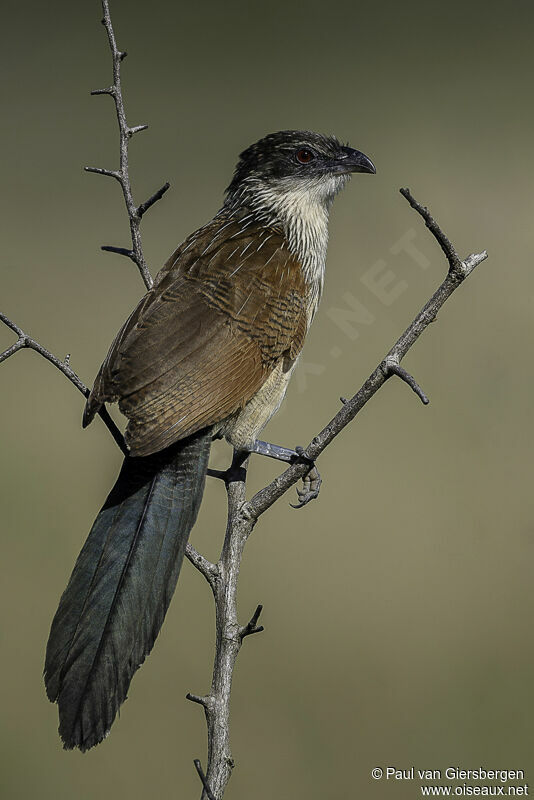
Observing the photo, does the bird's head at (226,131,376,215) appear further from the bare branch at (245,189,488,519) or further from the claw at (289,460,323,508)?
the bare branch at (245,189,488,519)

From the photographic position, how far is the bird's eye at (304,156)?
2.03 m

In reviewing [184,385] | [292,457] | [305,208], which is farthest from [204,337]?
[305,208]

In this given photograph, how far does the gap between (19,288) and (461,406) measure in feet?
7.43

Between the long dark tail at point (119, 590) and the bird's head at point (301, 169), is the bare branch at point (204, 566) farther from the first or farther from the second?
the bird's head at point (301, 169)

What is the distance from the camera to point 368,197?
439 cm

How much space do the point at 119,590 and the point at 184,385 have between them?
0.39 m

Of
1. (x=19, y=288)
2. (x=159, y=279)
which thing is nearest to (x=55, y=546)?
(x=19, y=288)

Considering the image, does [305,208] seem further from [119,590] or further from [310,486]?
[119,590]

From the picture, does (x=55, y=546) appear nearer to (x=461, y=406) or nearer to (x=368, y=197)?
(x=461, y=406)

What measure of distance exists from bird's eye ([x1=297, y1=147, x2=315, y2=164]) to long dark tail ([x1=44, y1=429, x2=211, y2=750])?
0.86m

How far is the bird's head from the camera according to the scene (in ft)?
6.62

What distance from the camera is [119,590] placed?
1.32m

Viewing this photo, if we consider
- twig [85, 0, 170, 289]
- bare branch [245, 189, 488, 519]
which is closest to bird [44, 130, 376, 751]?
twig [85, 0, 170, 289]

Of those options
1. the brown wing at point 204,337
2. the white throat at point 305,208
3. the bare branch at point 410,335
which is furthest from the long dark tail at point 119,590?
the white throat at point 305,208
